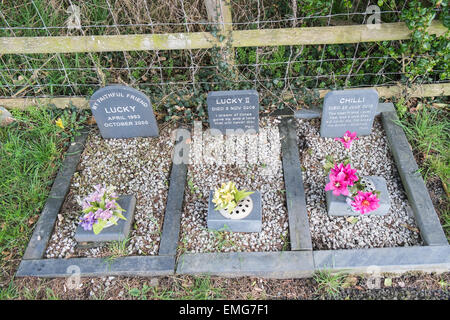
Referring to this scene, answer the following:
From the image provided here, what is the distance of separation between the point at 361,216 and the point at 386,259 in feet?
1.28

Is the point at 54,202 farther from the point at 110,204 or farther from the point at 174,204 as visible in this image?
the point at 174,204

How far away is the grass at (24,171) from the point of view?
115 inches

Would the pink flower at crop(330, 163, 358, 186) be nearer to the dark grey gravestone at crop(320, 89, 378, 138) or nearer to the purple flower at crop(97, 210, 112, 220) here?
the dark grey gravestone at crop(320, 89, 378, 138)

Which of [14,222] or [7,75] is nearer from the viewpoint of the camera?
[14,222]

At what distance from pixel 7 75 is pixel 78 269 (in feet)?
7.85

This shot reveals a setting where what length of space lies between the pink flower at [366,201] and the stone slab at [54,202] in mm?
2428

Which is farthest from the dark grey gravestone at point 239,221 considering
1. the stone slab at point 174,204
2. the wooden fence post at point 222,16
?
the wooden fence post at point 222,16

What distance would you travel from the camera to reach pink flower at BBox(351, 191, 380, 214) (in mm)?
2594

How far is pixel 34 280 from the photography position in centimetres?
271

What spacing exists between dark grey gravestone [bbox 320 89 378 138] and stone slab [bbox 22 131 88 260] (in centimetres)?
236

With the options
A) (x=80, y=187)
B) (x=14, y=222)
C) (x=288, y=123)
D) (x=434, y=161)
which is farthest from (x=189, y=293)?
(x=434, y=161)
